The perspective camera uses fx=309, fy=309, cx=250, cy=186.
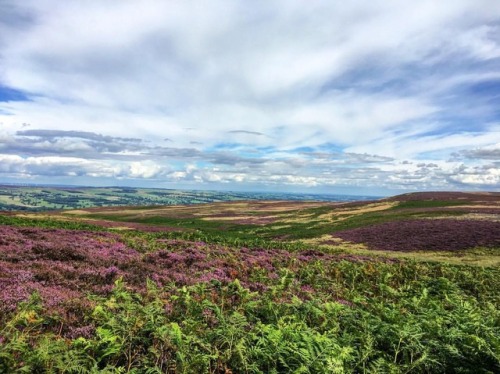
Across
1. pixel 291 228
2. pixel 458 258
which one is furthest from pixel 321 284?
pixel 291 228

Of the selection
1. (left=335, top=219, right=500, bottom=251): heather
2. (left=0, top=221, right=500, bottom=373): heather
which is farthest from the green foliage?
(left=335, top=219, right=500, bottom=251): heather

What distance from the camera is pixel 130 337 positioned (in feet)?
20.9

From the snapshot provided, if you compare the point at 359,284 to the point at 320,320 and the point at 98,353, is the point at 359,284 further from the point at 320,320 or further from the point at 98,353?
the point at 98,353

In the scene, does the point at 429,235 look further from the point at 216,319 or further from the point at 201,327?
the point at 201,327

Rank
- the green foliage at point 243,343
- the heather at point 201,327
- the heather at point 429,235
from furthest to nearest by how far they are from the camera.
→ the heather at point 429,235
the heather at point 201,327
the green foliage at point 243,343

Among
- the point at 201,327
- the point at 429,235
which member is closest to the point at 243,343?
the point at 201,327

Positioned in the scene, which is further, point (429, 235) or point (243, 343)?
point (429, 235)

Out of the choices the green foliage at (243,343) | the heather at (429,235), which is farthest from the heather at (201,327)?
the heather at (429,235)

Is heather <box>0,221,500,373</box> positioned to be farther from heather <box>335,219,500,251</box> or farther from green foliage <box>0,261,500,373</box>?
heather <box>335,219,500,251</box>

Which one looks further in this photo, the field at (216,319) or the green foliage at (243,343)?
the field at (216,319)

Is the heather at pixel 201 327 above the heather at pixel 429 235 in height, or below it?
above

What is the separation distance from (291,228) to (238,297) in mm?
62504

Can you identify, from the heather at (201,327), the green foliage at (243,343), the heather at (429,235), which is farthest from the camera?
the heather at (429,235)

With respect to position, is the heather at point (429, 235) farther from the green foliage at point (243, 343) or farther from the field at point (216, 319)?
the green foliage at point (243, 343)
